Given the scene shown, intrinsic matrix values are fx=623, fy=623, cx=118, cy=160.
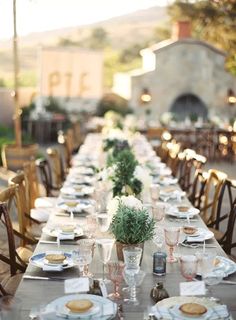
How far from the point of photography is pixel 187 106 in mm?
18312

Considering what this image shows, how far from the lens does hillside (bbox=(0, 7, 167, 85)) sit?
59.8 meters

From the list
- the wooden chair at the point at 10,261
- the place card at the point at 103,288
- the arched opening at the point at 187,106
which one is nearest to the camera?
the place card at the point at 103,288

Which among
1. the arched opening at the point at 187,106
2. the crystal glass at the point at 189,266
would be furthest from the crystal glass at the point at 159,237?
the arched opening at the point at 187,106

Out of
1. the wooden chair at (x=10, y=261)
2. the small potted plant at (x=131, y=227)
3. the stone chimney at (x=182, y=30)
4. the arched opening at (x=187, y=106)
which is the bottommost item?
the wooden chair at (x=10, y=261)

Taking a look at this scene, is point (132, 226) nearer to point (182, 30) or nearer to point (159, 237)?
point (159, 237)

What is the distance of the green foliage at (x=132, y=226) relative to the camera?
3115 mm

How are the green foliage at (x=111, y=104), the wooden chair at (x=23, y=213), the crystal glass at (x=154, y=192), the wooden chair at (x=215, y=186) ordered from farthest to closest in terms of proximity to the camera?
the green foliage at (x=111, y=104), the wooden chair at (x=215, y=186), the crystal glass at (x=154, y=192), the wooden chair at (x=23, y=213)

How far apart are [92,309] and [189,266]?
0.52m

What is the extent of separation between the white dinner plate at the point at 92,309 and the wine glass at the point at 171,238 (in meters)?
0.71

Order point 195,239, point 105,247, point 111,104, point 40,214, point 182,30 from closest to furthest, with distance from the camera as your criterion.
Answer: point 105,247, point 195,239, point 40,214, point 111,104, point 182,30

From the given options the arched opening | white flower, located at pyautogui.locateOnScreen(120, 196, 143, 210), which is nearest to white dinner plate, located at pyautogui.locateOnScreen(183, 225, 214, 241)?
white flower, located at pyautogui.locateOnScreen(120, 196, 143, 210)

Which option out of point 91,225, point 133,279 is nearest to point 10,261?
point 91,225

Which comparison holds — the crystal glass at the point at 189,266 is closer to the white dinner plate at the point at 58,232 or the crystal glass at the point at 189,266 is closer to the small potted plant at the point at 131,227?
the small potted plant at the point at 131,227

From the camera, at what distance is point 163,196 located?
5.35m
